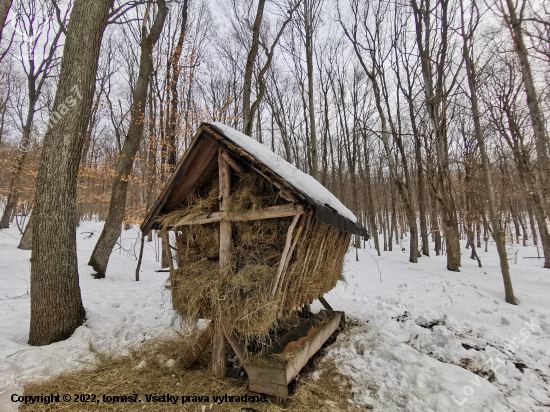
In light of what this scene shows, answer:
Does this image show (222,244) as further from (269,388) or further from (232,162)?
(269,388)

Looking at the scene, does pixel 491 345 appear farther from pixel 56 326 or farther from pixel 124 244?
pixel 124 244

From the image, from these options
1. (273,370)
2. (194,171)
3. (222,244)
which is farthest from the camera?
(194,171)

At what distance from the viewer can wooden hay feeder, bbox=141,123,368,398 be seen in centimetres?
331

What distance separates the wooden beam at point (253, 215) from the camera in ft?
11.0

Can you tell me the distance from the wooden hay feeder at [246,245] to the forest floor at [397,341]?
0.69 metres

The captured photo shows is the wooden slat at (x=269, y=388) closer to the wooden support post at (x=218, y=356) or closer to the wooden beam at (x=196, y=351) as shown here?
the wooden support post at (x=218, y=356)

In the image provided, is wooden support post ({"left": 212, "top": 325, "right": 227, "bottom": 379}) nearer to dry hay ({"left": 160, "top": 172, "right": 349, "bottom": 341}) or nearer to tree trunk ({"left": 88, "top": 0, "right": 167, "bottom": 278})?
dry hay ({"left": 160, "top": 172, "right": 349, "bottom": 341})

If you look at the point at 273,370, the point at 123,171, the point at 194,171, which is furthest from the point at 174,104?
the point at 273,370

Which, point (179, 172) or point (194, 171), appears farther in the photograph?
point (194, 171)

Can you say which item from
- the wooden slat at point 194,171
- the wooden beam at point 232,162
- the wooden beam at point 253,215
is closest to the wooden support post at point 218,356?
the wooden beam at point 253,215

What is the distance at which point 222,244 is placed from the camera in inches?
150

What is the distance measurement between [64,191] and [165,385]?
3.55 metres

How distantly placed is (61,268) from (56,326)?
915 mm

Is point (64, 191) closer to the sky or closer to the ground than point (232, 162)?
closer to the ground
